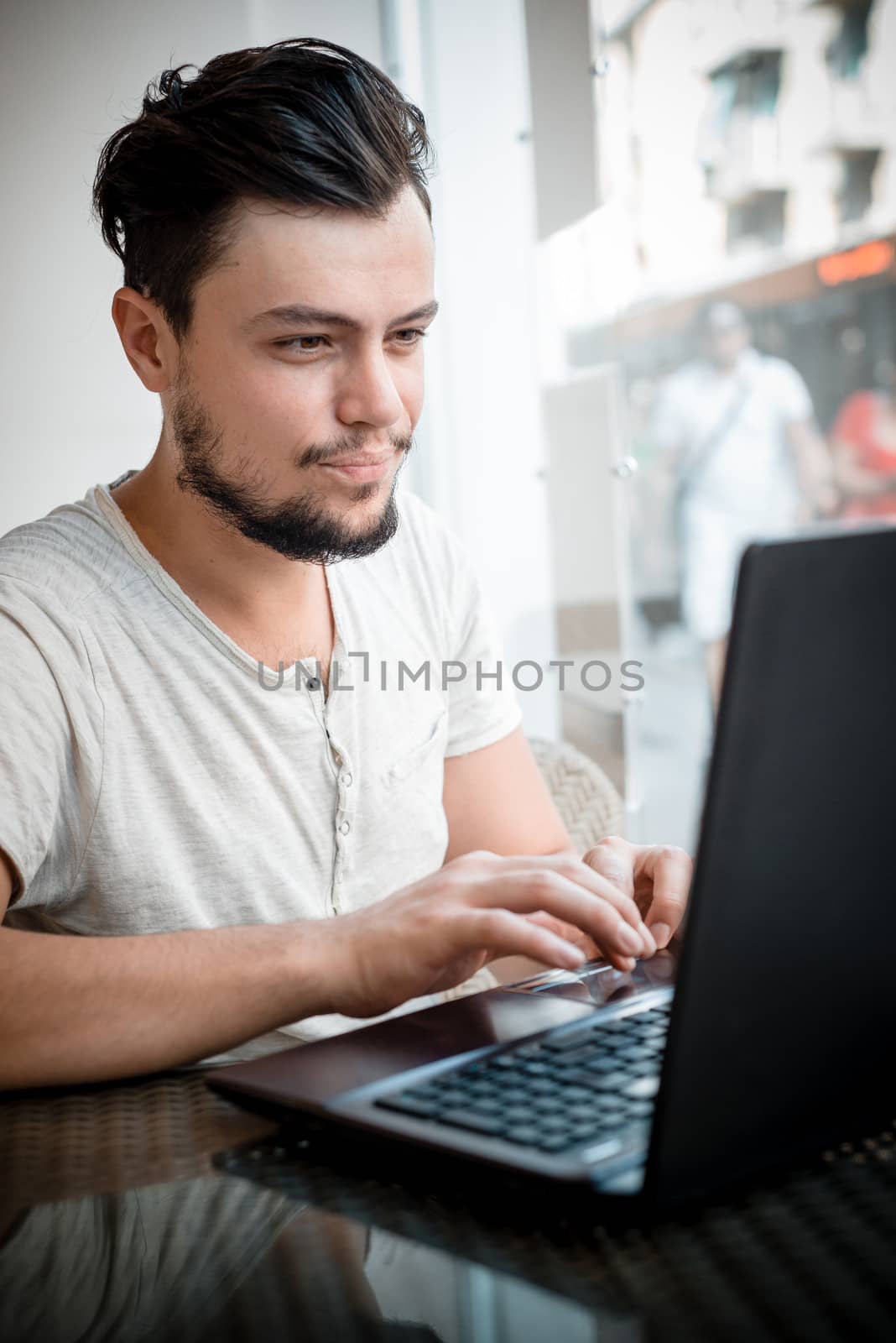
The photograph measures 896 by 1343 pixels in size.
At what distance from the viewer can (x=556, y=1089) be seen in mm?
615

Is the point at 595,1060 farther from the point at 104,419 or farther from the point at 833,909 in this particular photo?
the point at 104,419

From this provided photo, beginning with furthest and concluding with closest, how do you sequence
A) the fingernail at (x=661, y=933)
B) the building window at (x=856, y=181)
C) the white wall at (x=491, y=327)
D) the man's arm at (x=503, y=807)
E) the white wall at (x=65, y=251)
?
the building window at (x=856, y=181) → the white wall at (x=491, y=327) → the white wall at (x=65, y=251) → the man's arm at (x=503, y=807) → the fingernail at (x=661, y=933)

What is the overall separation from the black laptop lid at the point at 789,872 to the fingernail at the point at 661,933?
15.3 inches

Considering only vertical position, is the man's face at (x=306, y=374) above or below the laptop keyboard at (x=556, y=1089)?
above

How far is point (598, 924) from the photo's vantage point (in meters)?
0.77

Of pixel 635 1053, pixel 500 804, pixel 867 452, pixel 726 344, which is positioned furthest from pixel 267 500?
pixel 867 452

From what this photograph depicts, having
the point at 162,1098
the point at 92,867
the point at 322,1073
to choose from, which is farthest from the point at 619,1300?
the point at 92,867

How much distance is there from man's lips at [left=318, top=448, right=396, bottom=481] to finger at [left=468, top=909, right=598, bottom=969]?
0.52 meters

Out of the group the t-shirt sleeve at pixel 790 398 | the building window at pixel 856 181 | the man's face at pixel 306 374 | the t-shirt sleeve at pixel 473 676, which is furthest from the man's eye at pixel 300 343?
the building window at pixel 856 181

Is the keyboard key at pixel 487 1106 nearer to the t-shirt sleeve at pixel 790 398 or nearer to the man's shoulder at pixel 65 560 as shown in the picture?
the man's shoulder at pixel 65 560

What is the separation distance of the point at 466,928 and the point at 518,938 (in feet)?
0.11

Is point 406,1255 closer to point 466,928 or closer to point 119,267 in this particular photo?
point 466,928

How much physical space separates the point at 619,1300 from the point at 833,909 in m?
0.16

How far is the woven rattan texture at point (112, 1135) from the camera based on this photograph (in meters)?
0.64
